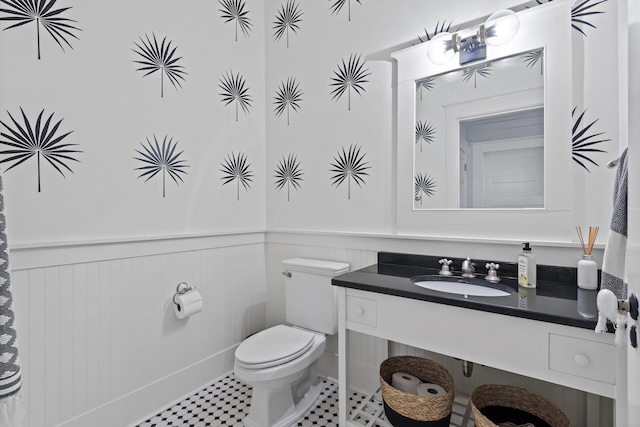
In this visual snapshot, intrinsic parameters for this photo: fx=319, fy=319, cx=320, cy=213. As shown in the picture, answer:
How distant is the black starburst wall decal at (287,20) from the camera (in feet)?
7.22

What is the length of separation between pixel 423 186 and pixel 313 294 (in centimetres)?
89

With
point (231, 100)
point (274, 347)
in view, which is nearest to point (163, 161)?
point (231, 100)

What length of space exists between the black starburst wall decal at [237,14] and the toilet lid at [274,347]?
2.02 meters

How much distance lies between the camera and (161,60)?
1.78 m

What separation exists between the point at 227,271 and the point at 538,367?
1737 millimetres

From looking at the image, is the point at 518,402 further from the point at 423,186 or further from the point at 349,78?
the point at 349,78

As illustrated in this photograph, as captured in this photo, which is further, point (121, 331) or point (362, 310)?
point (121, 331)

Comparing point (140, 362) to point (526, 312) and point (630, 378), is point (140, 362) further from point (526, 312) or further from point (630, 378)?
point (630, 378)

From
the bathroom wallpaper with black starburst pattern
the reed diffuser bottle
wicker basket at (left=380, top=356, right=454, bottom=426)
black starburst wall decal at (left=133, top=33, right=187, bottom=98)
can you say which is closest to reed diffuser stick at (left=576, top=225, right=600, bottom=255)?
the reed diffuser bottle

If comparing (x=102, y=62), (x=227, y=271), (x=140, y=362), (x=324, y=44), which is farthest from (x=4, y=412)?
(x=324, y=44)

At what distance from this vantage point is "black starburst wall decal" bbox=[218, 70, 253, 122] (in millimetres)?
2115

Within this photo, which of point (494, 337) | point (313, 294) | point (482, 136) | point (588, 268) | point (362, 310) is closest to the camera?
point (494, 337)

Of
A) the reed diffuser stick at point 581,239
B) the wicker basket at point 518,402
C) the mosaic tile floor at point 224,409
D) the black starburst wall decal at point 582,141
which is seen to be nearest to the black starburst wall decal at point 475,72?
the black starburst wall decal at point 582,141

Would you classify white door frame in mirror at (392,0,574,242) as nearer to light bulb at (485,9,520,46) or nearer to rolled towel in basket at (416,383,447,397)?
light bulb at (485,9,520,46)
